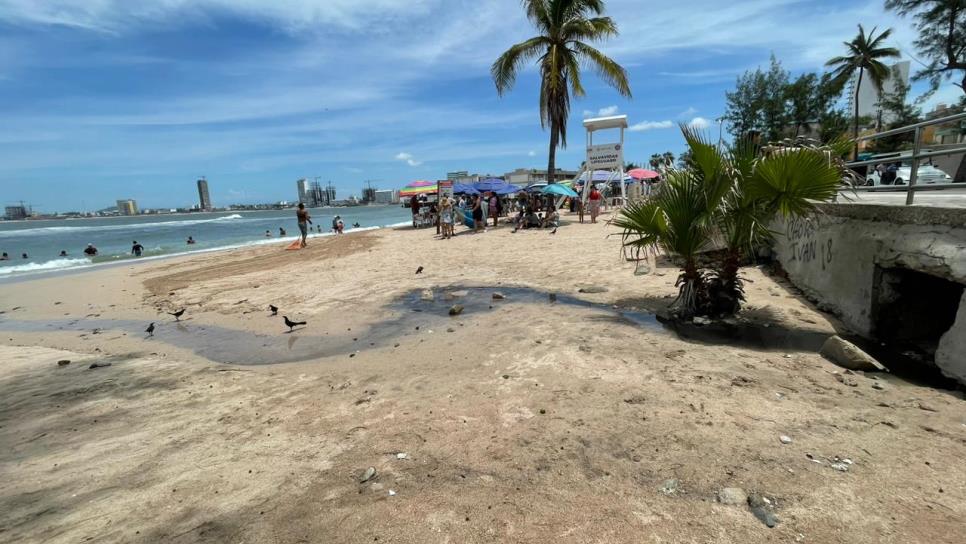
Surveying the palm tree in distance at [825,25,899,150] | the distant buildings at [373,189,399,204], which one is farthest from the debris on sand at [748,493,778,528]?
the distant buildings at [373,189,399,204]

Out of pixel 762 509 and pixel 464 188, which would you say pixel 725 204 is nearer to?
pixel 762 509

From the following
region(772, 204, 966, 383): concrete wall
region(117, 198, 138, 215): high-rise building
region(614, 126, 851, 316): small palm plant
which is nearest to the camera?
region(772, 204, 966, 383): concrete wall

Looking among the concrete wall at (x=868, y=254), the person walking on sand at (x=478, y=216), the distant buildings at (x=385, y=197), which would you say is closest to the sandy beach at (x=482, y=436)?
the concrete wall at (x=868, y=254)

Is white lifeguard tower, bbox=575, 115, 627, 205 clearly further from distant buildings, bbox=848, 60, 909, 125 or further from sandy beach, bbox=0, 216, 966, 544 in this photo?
distant buildings, bbox=848, 60, 909, 125

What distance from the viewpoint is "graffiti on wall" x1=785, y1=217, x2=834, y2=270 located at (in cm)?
628

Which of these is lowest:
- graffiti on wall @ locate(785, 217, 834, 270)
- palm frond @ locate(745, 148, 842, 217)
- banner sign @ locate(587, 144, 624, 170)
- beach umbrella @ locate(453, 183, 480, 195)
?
graffiti on wall @ locate(785, 217, 834, 270)

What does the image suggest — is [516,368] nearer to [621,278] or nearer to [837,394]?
[837,394]

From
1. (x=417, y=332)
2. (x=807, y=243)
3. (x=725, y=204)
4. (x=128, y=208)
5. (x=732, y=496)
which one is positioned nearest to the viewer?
(x=732, y=496)

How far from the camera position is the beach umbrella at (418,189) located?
25859 millimetres

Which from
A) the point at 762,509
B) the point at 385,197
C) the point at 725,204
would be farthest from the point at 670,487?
the point at 385,197

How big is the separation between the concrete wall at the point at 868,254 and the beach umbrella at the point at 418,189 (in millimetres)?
20414

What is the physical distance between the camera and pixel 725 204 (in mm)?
5770

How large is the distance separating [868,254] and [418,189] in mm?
22912

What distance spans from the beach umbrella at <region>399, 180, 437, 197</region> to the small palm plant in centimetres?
2045
